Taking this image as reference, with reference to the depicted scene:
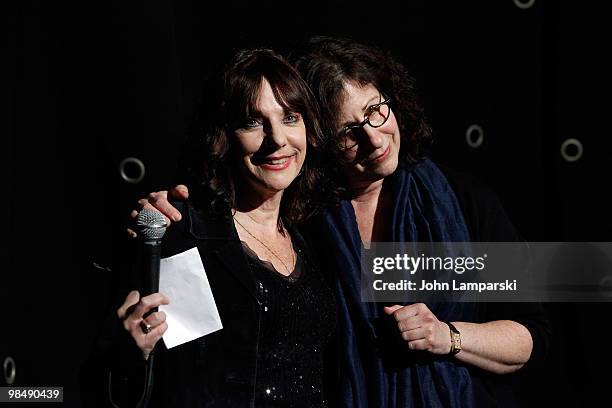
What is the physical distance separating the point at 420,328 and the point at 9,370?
1159 millimetres

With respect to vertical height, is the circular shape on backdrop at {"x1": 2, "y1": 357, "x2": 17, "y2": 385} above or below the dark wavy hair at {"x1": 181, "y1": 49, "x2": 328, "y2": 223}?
below

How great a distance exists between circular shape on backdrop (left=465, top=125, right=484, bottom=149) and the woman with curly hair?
290 millimetres

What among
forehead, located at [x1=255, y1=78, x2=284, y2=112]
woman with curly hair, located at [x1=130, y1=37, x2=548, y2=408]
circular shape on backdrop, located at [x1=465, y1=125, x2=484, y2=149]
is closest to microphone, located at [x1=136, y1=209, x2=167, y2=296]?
woman with curly hair, located at [x1=130, y1=37, x2=548, y2=408]

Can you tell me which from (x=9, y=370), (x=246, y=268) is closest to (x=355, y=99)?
(x=246, y=268)

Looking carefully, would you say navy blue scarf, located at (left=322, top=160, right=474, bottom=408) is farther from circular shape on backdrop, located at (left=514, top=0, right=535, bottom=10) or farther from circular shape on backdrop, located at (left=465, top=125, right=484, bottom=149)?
circular shape on backdrop, located at (left=514, top=0, right=535, bottom=10)

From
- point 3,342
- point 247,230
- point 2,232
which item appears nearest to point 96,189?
point 2,232

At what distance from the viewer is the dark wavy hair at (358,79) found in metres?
2.37

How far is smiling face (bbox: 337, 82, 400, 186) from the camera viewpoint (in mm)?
2365

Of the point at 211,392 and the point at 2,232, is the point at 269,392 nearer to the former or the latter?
the point at 211,392

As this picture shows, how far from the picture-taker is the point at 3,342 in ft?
8.65

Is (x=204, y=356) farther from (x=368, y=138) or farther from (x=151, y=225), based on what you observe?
(x=368, y=138)

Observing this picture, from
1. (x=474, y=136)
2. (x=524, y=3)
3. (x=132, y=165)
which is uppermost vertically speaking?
(x=524, y=3)

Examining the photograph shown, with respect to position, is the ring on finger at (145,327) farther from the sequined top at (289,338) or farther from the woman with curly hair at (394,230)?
the woman with curly hair at (394,230)

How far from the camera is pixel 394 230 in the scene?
8.00 ft
